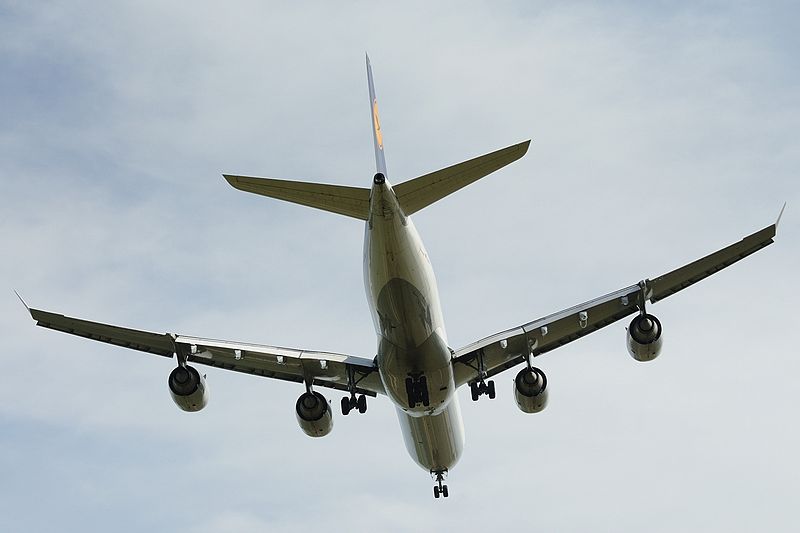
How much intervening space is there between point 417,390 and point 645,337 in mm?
6572

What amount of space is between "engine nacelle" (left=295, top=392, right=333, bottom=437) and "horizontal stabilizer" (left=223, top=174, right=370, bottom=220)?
314 inches

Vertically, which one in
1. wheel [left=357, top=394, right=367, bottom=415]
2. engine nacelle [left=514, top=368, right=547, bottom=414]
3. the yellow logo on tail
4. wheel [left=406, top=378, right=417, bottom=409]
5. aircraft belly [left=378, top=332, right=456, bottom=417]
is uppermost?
the yellow logo on tail

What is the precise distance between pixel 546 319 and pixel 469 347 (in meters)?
2.33

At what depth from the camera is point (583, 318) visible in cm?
2928

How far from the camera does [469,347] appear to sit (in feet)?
95.2

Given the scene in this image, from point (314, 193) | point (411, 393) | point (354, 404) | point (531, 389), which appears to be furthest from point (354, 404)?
point (314, 193)

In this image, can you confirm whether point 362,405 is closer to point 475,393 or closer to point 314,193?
point 475,393

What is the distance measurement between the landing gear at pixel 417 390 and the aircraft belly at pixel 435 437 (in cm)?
259

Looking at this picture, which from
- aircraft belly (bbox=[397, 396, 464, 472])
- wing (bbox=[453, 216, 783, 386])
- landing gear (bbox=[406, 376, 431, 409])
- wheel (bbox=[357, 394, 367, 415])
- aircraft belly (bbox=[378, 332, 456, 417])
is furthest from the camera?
aircraft belly (bbox=[397, 396, 464, 472])

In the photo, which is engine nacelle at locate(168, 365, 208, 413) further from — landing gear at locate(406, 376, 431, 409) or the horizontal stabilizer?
the horizontal stabilizer

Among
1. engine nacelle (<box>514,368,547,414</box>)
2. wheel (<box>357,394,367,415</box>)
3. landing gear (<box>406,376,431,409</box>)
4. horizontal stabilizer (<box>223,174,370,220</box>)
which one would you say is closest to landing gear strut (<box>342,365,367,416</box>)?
wheel (<box>357,394,367,415</box>)

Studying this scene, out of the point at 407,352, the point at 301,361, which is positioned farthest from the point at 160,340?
the point at 407,352

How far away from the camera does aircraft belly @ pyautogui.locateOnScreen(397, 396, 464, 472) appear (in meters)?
30.4

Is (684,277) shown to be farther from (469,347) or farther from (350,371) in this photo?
(350,371)
